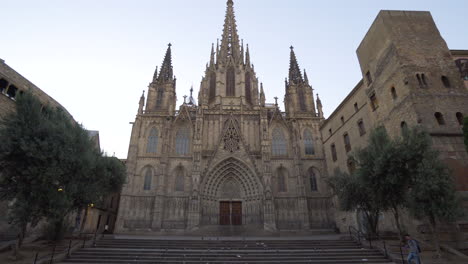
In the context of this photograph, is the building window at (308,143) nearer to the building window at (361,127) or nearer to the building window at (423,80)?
the building window at (361,127)

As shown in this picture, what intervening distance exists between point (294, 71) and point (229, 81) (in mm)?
10568

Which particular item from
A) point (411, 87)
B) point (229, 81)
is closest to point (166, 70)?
point (229, 81)

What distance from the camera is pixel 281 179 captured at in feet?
95.3

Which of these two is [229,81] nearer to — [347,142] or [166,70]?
[166,70]

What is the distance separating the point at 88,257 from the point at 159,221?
42.8 ft

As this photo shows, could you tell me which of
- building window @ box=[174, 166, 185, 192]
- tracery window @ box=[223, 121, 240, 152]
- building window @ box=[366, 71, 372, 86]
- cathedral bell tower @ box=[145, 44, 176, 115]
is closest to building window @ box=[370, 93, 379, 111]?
building window @ box=[366, 71, 372, 86]

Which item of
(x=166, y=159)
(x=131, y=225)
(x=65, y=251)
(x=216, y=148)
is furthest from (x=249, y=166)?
(x=65, y=251)

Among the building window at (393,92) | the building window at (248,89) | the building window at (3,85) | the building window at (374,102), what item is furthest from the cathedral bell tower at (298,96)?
the building window at (3,85)

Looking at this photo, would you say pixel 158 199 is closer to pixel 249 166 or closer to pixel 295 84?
pixel 249 166

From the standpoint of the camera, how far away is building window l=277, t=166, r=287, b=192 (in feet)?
93.4

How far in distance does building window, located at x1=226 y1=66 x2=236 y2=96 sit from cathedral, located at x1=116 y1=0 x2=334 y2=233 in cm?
88

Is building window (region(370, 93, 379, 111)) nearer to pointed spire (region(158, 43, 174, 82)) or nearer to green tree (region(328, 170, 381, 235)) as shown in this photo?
green tree (region(328, 170, 381, 235))

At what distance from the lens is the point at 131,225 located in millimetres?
25672

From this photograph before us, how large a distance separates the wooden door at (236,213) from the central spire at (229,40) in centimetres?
2176
